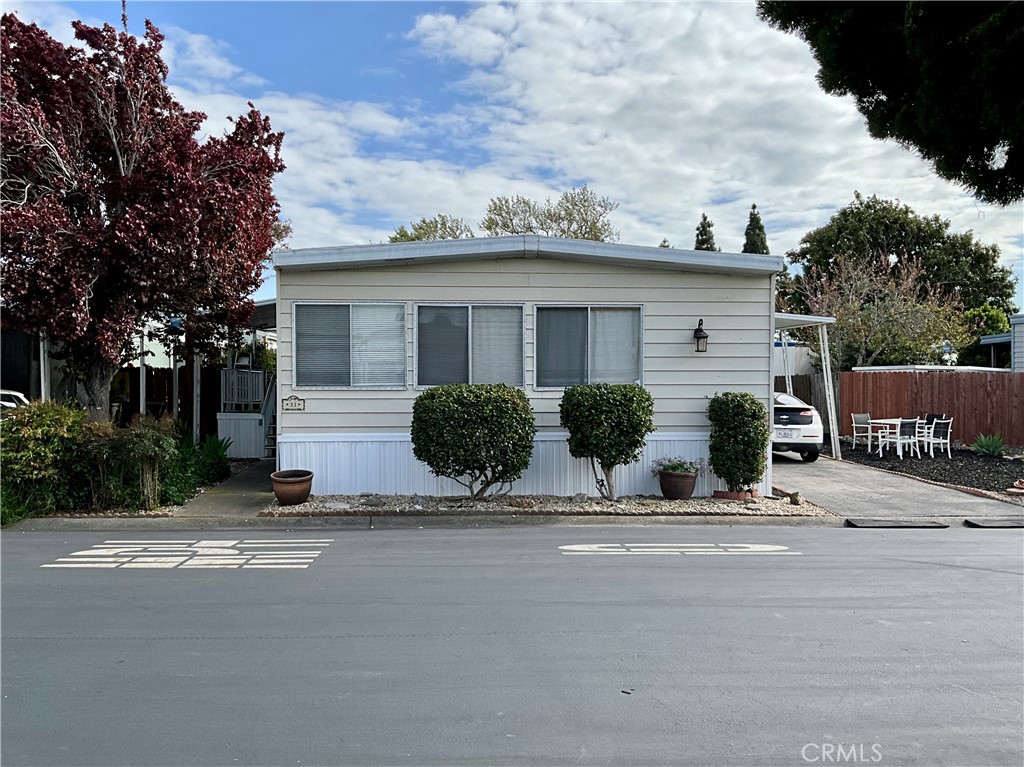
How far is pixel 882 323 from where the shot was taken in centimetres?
2227

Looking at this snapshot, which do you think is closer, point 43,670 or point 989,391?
point 43,670

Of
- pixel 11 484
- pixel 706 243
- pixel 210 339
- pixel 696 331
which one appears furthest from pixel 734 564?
pixel 706 243

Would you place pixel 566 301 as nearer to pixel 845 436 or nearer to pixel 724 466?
pixel 724 466

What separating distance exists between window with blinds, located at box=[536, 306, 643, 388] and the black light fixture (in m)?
0.81

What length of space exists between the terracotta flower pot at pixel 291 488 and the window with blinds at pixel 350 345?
4.45ft

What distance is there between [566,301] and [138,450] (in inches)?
236

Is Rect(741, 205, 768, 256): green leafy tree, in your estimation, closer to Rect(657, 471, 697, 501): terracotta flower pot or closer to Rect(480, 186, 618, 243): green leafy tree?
Rect(480, 186, 618, 243): green leafy tree

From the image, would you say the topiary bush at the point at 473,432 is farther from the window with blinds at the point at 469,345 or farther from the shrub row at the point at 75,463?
the shrub row at the point at 75,463

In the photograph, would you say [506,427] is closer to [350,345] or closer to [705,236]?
[350,345]

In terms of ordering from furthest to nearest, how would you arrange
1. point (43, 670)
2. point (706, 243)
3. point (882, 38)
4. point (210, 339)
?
1. point (706, 243)
2. point (210, 339)
3. point (43, 670)
4. point (882, 38)

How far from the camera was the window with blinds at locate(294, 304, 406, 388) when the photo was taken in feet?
32.2

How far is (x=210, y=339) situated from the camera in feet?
40.3

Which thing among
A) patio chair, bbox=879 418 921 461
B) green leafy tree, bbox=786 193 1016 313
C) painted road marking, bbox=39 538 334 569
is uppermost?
green leafy tree, bbox=786 193 1016 313

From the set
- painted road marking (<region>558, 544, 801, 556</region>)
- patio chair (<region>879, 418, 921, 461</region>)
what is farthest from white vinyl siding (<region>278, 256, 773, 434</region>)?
patio chair (<region>879, 418, 921, 461</region>)
